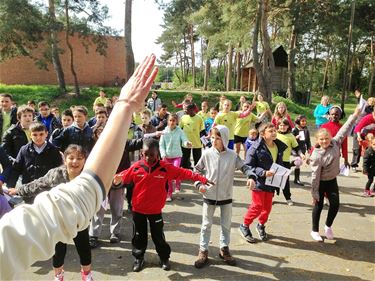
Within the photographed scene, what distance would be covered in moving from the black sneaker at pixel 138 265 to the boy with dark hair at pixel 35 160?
165cm

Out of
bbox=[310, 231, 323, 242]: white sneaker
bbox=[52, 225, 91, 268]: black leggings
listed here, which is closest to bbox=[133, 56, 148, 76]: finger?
bbox=[52, 225, 91, 268]: black leggings

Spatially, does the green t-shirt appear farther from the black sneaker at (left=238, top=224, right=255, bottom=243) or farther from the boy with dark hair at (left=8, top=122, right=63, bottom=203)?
the black sneaker at (left=238, top=224, right=255, bottom=243)

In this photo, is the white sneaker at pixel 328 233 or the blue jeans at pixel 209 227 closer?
the blue jeans at pixel 209 227

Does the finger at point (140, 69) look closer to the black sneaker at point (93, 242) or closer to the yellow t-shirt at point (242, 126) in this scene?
the black sneaker at point (93, 242)

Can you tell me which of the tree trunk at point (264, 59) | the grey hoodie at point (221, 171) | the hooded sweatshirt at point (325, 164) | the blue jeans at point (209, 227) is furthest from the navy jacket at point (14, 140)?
the tree trunk at point (264, 59)

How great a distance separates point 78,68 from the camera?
35094 mm

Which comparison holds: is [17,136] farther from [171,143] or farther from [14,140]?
[171,143]

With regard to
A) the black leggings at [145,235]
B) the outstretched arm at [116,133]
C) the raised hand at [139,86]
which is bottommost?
the black leggings at [145,235]

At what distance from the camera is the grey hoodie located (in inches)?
190

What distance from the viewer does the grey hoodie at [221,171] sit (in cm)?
483

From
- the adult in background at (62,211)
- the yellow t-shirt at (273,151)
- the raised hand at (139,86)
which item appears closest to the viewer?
the adult in background at (62,211)

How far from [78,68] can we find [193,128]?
2932cm

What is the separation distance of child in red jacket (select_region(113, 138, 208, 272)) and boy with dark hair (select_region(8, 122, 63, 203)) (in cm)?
107

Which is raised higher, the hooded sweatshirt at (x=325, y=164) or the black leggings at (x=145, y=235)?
the hooded sweatshirt at (x=325, y=164)
